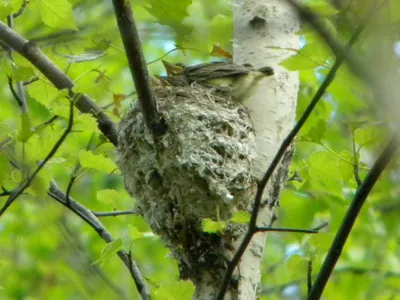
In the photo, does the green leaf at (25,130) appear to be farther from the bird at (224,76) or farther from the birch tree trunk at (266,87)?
the bird at (224,76)

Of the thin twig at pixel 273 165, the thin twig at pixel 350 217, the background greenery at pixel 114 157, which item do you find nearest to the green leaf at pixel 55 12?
the background greenery at pixel 114 157

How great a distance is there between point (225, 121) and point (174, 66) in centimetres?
88

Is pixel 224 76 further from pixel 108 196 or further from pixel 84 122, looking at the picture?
pixel 84 122

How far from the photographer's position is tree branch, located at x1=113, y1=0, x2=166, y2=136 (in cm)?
210

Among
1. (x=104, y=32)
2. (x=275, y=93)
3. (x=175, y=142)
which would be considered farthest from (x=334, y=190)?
(x=104, y=32)

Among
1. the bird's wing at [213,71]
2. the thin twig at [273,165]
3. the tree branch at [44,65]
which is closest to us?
the thin twig at [273,165]

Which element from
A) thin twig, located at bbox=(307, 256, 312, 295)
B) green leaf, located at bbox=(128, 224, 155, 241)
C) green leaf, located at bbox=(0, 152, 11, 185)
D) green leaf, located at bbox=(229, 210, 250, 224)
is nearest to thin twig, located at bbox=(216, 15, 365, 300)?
green leaf, located at bbox=(229, 210, 250, 224)

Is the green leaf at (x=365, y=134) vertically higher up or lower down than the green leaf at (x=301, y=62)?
higher up

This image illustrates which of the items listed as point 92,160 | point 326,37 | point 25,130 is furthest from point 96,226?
point 326,37

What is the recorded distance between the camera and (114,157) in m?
3.10

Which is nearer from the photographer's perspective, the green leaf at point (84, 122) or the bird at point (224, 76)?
the green leaf at point (84, 122)

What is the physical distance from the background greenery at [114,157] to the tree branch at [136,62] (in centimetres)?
5

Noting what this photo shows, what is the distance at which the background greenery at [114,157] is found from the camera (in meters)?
2.00

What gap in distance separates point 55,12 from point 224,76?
3.45 ft
